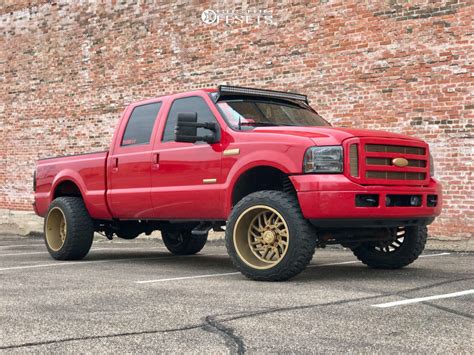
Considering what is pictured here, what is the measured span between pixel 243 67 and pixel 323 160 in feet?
23.5

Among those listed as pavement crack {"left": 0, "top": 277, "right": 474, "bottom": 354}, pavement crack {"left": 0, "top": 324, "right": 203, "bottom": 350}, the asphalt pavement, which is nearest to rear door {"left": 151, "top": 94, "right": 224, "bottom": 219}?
the asphalt pavement

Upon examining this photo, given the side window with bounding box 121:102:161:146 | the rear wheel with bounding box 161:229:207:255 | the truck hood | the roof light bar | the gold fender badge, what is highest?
the roof light bar

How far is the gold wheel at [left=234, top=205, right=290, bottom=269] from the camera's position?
22.7 ft

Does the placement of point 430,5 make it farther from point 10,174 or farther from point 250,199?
point 10,174

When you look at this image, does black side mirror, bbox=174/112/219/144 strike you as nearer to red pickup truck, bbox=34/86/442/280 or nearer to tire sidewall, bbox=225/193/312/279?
red pickup truck, bbox=34/86/442/280

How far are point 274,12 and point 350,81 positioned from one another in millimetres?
2146

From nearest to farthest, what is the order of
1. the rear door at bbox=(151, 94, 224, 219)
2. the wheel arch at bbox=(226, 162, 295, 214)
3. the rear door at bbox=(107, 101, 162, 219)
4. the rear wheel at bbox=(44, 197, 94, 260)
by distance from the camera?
1. the wheel arch at bbox=(226, 162, 295, 214)
2. the rear door at bbox=(151, 94, 224, 219)
3. the rear door at bbox=(107, 101, 162, 219)
4. the rear wheel at bbox=(44, 197, 94, 260)

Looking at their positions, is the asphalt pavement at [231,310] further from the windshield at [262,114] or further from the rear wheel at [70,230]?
the windshield at [262,114]

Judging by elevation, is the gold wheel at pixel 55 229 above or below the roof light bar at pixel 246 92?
below

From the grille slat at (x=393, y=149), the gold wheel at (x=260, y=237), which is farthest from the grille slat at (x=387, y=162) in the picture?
the gold wheel at (x=260, y=237)

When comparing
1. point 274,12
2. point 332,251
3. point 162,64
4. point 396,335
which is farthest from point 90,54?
point 396,335

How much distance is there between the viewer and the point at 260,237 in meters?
7.08

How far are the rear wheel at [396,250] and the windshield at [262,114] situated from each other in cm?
159

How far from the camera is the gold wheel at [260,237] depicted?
273 inches
